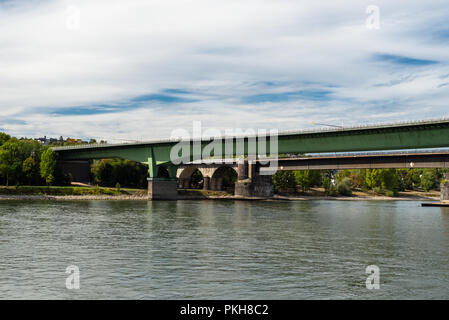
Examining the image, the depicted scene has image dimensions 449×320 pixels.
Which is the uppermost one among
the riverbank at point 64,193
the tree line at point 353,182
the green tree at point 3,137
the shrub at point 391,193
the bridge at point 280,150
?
the green tree at point 3,137

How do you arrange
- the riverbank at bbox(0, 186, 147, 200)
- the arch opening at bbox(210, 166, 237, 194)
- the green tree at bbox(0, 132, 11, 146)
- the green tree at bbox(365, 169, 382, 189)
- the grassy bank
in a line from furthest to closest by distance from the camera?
the green tree at bbox(365, 169, 382, 189), the arch opening at bbox(210, 166, 237, 194), the green tree at bbox(0, 132, 11, 146), the grassy bank, the riverbank at bbox(0, 186, 147, 200)

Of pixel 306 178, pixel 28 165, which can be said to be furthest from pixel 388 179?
pixel 28 165

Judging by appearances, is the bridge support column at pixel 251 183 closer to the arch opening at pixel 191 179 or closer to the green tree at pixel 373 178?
the arch opening at pixel 191 179

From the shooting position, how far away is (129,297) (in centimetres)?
1991

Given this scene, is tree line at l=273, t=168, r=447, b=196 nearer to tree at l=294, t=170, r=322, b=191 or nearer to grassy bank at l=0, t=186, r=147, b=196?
tree at l=294, t=170, r=322, b=191

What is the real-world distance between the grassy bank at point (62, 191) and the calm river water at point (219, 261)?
63.6m

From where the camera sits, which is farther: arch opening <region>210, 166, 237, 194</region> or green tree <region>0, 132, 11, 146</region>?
arch opening <region>210, 166, 237, 194</region>

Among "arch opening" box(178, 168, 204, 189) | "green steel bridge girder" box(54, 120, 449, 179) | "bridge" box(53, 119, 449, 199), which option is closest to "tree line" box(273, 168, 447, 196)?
"bridge" box(53, 119, 449, 199)

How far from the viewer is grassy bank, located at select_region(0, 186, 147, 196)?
347 feet

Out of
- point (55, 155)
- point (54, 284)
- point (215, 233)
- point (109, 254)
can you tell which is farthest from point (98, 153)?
point (54, 284)

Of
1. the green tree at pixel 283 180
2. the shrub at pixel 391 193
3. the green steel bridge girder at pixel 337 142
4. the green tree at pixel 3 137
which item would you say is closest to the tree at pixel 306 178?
the green tree at pixel 283 180

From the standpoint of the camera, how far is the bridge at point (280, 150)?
237 feet
